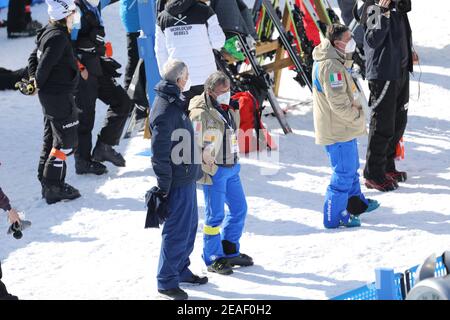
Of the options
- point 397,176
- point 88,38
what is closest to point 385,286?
A: point 397,176

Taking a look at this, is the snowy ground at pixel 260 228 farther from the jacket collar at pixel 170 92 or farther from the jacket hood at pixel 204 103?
the jacket collar at pixel 170 92

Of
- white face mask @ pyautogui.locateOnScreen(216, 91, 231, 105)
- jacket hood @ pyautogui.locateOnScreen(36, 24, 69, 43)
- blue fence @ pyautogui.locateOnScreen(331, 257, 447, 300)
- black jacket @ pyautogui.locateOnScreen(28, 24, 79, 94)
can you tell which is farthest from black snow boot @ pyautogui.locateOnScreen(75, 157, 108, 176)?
blue fence @ pyautogui.locateOnScreen(331, 257, 447, 300)

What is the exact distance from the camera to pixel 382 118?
979 cm

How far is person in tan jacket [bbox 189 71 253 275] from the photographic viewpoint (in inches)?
312

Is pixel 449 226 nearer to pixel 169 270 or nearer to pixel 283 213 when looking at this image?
pixel 283 213

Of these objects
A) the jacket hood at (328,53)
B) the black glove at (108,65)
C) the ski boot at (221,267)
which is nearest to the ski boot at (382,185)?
the jacket hood at (328,53)

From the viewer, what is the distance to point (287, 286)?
306 inches

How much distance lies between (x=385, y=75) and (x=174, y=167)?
291cm

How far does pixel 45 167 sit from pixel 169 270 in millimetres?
2666

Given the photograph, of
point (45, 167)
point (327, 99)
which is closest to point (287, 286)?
point (327, 99)

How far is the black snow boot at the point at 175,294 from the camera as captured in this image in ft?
24.8

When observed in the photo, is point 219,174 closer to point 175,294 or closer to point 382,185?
point 175,294

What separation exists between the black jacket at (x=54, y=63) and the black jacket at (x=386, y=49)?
257 cm

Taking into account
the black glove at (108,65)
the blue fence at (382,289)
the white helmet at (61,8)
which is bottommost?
the blue fence at (382,289)
